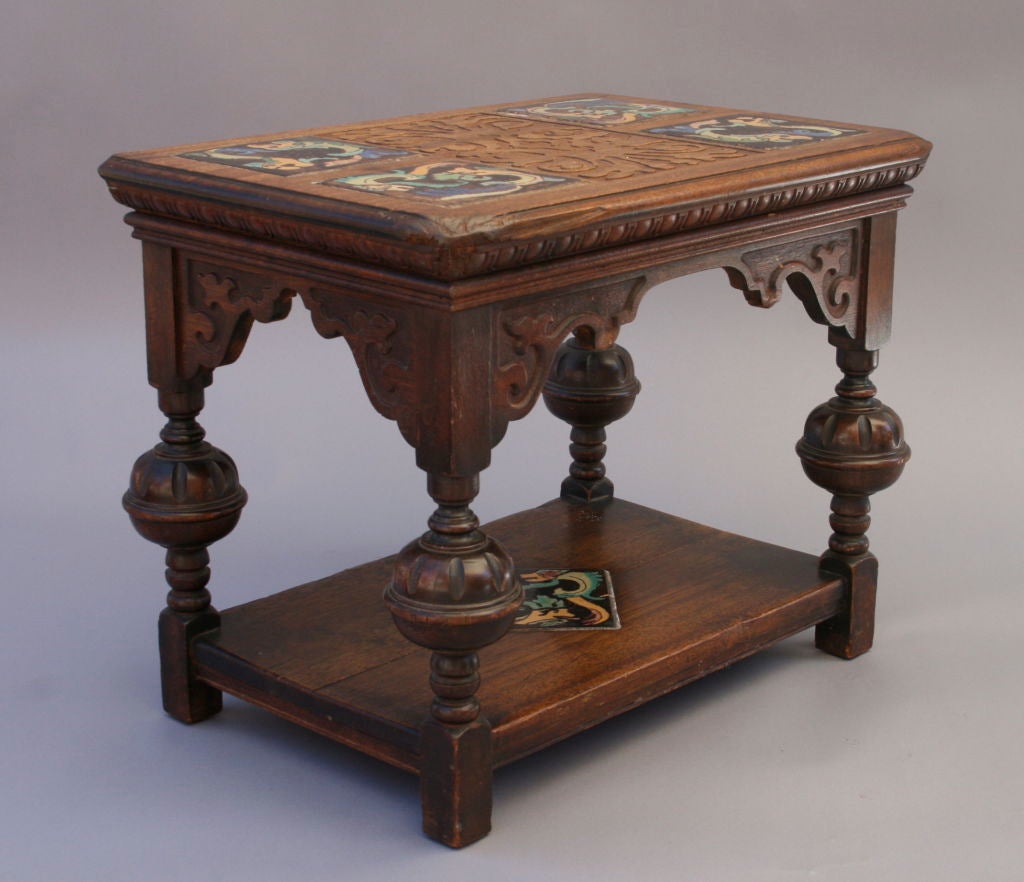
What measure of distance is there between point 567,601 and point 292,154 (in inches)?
32.3

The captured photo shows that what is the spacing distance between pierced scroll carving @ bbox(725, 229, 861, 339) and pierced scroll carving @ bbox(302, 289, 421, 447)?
1.87 ft

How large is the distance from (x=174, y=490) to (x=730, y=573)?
93 centimetres

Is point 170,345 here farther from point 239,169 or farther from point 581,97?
point 581,97

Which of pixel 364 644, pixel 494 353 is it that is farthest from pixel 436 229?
pixel 364 644

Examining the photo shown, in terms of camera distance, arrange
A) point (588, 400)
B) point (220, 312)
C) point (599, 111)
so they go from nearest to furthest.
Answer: point (220, 312) → point (599, 111) → point (588, 400)

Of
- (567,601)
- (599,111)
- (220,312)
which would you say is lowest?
(567,601)

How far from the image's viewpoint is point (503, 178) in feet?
8.76

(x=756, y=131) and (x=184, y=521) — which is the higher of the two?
(x=756, y=131)

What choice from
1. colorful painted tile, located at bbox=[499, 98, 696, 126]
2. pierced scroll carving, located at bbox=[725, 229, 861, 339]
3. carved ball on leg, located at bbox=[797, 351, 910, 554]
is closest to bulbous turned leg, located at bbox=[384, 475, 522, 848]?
pierced scroll carving, located at bbox=[725, 229, 861, 339]

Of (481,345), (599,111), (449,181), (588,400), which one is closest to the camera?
(481,345)

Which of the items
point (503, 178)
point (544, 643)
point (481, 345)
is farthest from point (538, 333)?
point (544, 643)

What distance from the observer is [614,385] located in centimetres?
361

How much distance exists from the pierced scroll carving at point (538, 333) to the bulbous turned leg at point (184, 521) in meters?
0.56

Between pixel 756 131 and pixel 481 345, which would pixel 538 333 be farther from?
pixel 756 131
